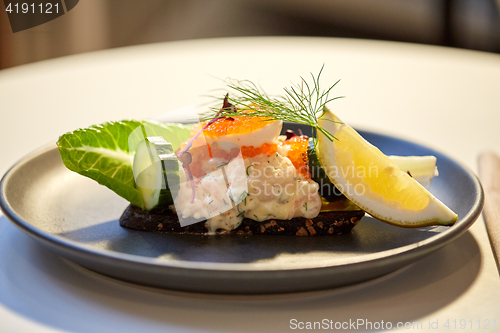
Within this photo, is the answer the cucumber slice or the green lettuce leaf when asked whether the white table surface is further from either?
the cucumber slice

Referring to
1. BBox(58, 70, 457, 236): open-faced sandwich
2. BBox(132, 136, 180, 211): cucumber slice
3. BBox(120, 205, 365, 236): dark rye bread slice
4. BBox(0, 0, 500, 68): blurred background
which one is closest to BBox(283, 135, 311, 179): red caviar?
BBox(58, 70, 457, 236): open-faced sandwich

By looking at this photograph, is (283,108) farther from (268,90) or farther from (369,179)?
(268,90)

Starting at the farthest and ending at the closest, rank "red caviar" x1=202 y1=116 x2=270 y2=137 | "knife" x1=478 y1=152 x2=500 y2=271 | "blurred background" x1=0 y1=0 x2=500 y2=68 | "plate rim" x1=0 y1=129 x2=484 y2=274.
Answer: "blurred background" x1=0 y1=0 x2=500 y2=68
"red caviar" x1=202 y1=116 x2=270 y2=137
"knife" x1=478 y1=152 x2=500 y2=271
"plate rim" x1=0 y1=129 x2=484 y2=274

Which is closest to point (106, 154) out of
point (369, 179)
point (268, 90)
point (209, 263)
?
point (209, 263)

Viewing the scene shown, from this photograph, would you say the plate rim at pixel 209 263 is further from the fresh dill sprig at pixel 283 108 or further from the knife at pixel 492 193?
the fresh dill sprig at pixel 283 108

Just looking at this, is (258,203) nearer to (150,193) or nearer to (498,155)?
(150,193)

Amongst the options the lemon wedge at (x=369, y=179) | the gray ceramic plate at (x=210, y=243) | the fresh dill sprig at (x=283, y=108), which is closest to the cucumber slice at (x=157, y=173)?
the gray ceramic plate at (x=210, y=243)
